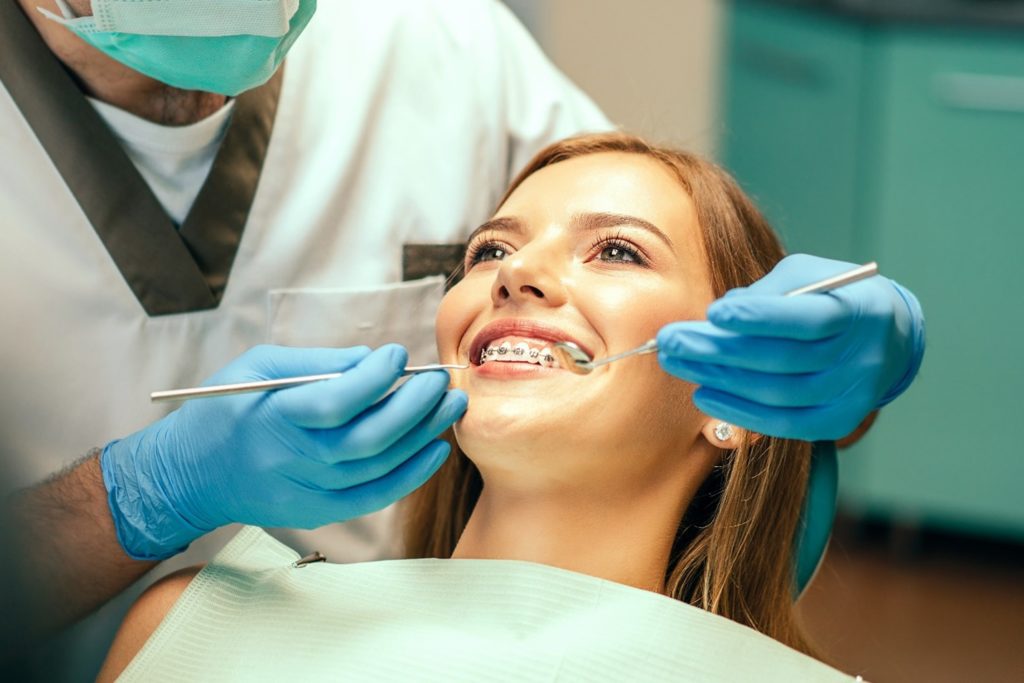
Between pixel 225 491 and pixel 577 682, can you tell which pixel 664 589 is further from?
pixel 225 491

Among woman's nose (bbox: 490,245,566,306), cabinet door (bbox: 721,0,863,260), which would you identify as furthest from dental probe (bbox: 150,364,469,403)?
cabinet door (bbox: 721,0,863,260)

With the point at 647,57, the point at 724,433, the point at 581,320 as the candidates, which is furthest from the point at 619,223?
the point at 647,57

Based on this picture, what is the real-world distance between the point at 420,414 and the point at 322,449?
10 cm

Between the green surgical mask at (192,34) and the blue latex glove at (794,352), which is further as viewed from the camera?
the green surgical mask at (192,34)

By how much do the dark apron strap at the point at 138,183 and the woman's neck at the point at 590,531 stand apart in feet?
1.57

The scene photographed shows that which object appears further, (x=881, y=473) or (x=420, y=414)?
(x=881, y=473)

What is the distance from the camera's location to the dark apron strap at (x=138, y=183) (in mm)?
1462

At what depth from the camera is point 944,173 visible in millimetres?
3043

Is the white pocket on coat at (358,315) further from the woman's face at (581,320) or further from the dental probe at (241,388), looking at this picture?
the dental probe at (241,388)

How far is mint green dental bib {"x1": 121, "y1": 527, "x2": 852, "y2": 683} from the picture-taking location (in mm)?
1261

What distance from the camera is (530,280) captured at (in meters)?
1.37

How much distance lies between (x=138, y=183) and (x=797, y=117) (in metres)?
2.03

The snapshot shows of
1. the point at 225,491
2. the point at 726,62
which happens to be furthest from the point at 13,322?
the point at 726,62

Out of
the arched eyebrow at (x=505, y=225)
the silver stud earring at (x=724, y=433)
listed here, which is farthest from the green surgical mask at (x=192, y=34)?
the silver stud earring at (x=724, y=433)
